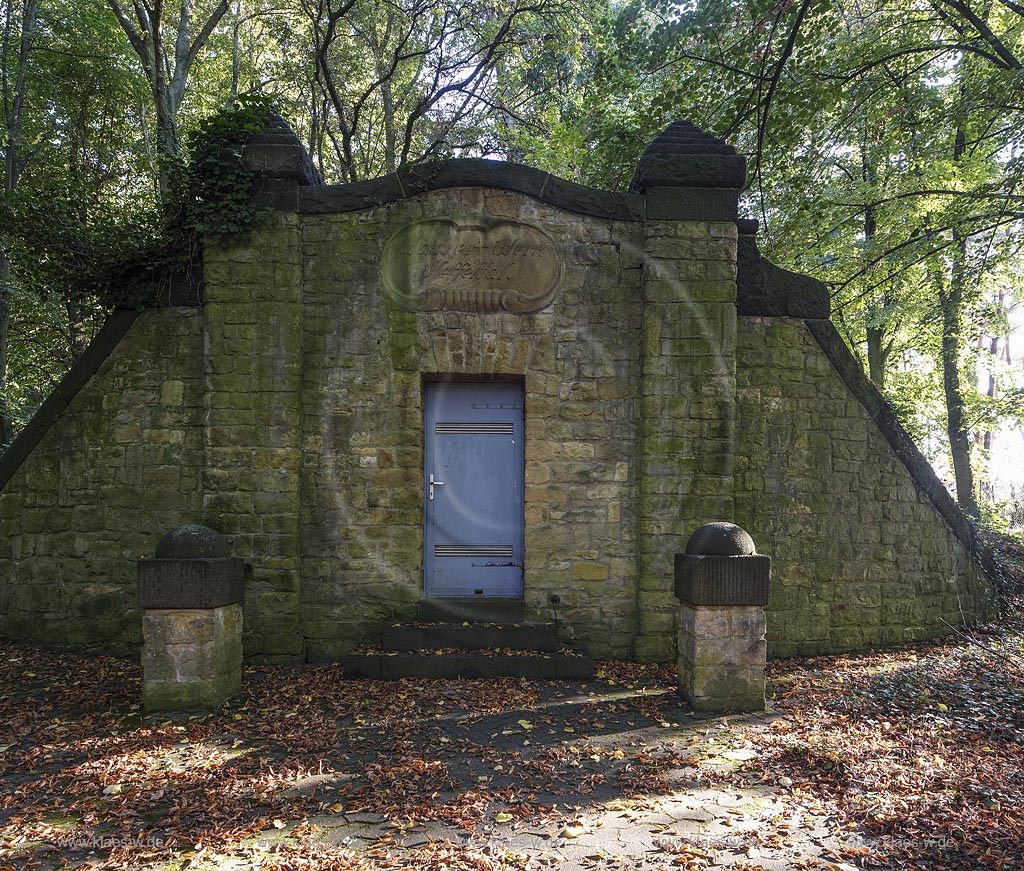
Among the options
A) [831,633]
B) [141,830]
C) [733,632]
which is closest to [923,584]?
[831,633]

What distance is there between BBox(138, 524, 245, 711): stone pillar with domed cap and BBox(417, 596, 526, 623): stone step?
178 centimetres

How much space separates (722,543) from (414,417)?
2.87 meters

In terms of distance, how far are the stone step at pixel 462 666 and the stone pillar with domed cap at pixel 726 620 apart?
3.57ft

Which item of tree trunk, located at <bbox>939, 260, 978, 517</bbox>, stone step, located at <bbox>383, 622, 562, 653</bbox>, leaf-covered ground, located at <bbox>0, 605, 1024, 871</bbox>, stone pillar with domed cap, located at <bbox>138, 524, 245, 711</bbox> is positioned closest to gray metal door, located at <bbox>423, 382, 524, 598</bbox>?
stone step, located at <bbox>383, 622, 562, 653</bbox>

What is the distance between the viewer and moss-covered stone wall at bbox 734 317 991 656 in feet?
20.9

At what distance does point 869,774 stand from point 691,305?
3.88 meters

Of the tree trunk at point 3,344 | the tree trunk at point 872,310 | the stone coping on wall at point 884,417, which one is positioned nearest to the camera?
the stone coping on wall at point 884,417

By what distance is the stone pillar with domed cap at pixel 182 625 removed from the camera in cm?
466

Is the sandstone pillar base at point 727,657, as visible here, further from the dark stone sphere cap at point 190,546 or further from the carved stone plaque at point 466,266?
the dark stone sphere cap at point 190,546

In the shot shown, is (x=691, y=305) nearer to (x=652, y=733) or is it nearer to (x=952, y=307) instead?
(x=652, y=733)

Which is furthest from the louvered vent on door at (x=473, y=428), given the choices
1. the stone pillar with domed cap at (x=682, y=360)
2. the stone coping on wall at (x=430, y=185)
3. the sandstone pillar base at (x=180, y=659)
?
the sandstone pillar base at (x=180, y=659)

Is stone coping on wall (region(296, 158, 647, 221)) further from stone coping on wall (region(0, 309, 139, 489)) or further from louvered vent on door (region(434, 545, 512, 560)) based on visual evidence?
louvered vent on door (region(434, 545, 512, 560))

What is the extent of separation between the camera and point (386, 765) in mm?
3930

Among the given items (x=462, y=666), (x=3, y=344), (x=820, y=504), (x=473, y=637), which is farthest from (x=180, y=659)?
(x=3, y=344)
